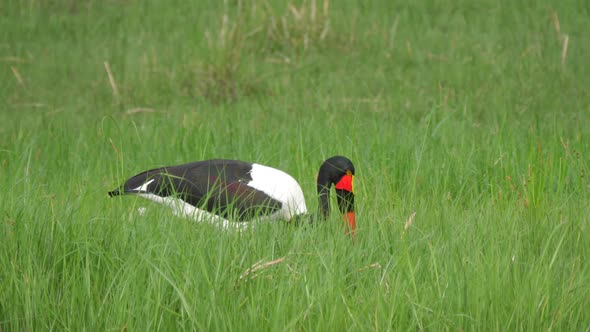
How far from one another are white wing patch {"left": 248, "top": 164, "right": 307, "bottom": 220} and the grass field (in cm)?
32

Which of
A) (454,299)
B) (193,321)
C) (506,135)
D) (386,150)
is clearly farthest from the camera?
(506,135)

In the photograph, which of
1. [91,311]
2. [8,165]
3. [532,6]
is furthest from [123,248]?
[532,6]

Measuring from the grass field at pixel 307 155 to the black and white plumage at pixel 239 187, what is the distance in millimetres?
156

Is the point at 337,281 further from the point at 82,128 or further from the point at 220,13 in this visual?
the point at 220,13

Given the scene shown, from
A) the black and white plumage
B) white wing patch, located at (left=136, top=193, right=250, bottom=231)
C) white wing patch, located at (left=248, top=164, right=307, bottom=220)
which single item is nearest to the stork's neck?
the black and white plumage

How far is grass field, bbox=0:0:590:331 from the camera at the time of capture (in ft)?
9.39

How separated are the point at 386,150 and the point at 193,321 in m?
2.44

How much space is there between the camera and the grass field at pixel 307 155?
9.39 feet

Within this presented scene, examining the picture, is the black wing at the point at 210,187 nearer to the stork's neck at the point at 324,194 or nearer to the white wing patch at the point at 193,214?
the white wing patch at the point at 193,214

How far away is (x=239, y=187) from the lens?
4.11 metres

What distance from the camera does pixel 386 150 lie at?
4910mm

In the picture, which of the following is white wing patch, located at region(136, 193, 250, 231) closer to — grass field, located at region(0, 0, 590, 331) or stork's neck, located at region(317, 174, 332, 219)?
grass field, located at region(0, 0, 590, 331)

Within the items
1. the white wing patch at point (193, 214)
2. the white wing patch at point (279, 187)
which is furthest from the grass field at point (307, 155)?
the white wing patch at point (279, 187)

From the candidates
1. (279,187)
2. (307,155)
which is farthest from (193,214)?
(307,155)
